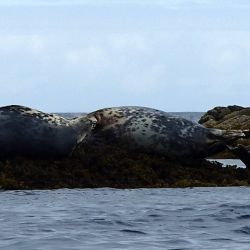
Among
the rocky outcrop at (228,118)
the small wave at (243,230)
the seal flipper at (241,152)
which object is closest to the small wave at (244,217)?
the small wave at (243,230)

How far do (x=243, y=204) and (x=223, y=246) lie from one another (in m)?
3.85

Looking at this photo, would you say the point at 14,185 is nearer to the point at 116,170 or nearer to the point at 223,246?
the point at 116,170

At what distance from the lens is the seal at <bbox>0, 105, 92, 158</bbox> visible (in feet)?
56.3

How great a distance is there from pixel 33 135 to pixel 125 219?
17.1 feet

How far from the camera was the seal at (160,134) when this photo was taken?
61.6 feet

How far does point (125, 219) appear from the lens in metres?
12.4

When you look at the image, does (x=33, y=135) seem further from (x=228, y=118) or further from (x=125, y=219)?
(x=228, y=118)

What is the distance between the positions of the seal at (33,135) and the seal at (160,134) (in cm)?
119

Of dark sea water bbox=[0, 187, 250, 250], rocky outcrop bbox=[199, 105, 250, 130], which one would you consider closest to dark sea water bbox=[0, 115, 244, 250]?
dark sea water bbox=[0, 187, 250, 250]

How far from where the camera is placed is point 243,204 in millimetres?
14133

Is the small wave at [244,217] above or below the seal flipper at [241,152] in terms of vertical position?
below

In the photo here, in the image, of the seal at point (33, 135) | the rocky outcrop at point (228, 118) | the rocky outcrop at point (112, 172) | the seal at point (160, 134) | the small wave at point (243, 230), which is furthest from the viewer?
the rocky outcrop at point (228, 118)

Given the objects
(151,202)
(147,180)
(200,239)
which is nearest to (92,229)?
(200,239)

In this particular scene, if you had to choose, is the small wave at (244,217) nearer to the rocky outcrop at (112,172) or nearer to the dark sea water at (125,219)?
the dark sea water at (125,219)
